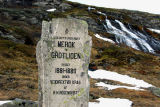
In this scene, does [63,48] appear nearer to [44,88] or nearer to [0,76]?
[44,88]

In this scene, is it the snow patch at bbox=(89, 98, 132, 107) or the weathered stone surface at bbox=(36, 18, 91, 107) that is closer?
the weathered stone surface at bbox=(36, 18, 91, 107)

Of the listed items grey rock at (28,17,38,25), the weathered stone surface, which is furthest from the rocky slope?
the weathered stone surface

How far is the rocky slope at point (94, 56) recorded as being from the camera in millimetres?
17388

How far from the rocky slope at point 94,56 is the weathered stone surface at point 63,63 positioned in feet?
22.7

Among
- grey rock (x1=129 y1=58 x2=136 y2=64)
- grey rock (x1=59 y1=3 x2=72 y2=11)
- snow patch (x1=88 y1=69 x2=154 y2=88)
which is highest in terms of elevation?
grey rock (x1=59 y1=3 x2=72 y2=11)

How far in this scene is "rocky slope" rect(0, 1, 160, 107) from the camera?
17.4 m

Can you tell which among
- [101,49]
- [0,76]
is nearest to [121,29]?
[101,49]

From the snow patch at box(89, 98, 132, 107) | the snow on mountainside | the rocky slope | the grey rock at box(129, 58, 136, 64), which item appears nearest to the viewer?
the snow patch at box(89, 98, 132, 107)

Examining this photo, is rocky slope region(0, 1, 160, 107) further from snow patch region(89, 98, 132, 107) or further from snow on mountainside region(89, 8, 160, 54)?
snow patch region(89, 98, 132, 107)

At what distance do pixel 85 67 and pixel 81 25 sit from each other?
4.47 ft

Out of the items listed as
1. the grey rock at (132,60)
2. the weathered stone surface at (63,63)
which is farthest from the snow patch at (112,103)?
the grey rock at (132,60)

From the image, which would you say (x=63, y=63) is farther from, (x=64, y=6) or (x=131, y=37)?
(x=64, y=6)

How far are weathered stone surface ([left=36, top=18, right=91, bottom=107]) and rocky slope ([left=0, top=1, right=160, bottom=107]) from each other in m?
6.93

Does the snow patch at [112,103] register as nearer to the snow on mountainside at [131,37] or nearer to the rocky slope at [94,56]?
the rocky slope at [94,56]
